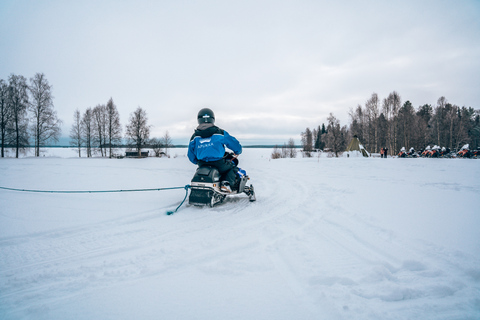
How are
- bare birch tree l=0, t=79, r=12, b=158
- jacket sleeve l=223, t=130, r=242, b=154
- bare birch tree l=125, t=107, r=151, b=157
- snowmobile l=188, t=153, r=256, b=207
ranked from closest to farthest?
snowmobile l=188, t=153, r=256, b=207, jacket sleeve l=223, t=130, r=242, b=154, bare birch tree l=0, t=79, r=12, b=158, bare birch tree l=125, t=107, r=151, b=157

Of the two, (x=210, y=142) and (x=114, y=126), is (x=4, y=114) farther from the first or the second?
(x=210, y=142)

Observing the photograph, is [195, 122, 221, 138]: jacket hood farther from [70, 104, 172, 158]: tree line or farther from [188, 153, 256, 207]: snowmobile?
[70, 104, 172, 158]: tree line

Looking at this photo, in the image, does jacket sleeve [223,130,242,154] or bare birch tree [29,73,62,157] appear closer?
jacket sleeve [223,130,242,154]

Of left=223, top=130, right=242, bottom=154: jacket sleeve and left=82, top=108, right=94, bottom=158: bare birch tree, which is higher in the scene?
left=82, top=108, right=94, bottom=158: bare birch tree

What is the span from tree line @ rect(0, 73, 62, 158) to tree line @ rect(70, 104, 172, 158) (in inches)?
315

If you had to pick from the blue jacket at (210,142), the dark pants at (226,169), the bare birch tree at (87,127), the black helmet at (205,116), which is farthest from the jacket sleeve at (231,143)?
the bare birch tree at (87,127)

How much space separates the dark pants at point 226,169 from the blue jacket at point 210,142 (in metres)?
0.13

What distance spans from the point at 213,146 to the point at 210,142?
0.10 metres

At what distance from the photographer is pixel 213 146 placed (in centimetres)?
411

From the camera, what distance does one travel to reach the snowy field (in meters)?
1.45

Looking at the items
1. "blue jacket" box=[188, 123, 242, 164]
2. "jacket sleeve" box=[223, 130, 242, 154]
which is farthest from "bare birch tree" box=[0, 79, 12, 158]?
"jacket sleeve" box=[223, 130, 242, 154]

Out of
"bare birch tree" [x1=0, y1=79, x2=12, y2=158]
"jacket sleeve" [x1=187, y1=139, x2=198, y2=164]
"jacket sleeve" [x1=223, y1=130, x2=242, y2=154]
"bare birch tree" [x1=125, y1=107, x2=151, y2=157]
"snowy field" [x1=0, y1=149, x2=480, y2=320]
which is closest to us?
"snowy field" [x1=0, y1=149, x2=480, y2=320]

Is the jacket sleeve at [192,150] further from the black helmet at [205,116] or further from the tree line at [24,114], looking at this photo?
the tree line at [24,114]

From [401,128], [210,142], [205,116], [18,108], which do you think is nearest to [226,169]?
[210,142]
